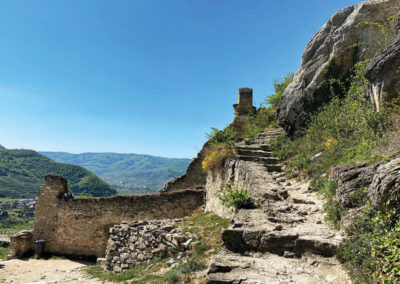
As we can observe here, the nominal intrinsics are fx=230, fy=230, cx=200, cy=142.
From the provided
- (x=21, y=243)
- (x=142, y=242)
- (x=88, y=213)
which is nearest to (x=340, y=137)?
(x=142, y=242)

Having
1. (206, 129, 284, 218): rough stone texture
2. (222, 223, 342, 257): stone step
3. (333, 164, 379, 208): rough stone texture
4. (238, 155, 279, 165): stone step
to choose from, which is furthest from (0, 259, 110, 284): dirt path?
(333, 164, 379, 208): rough stone texture

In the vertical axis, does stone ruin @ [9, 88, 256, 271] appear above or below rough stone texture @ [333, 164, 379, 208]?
below

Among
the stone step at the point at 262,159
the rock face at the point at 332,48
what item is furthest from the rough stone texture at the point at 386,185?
the rock face at the point at 332,48

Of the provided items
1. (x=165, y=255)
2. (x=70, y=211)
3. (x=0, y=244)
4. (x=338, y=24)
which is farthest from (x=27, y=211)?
(x=338, y=24)

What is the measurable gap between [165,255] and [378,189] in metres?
5.36

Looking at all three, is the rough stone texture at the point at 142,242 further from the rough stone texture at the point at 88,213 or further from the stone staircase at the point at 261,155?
the stone staircase at the point at 261,155

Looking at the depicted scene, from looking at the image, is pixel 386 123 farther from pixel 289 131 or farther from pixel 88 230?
pixel 88 230

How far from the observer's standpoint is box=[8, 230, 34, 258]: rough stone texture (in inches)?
461

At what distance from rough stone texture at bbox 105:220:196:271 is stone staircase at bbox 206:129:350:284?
7.64 feet

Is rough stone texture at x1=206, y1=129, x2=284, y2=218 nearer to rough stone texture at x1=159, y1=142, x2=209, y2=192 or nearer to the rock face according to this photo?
the rock face

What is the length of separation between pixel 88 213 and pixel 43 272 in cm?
317

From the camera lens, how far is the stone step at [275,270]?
9.35 ft

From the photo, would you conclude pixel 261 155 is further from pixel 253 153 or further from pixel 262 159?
pixel 262 159

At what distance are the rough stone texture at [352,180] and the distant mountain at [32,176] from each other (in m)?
104
